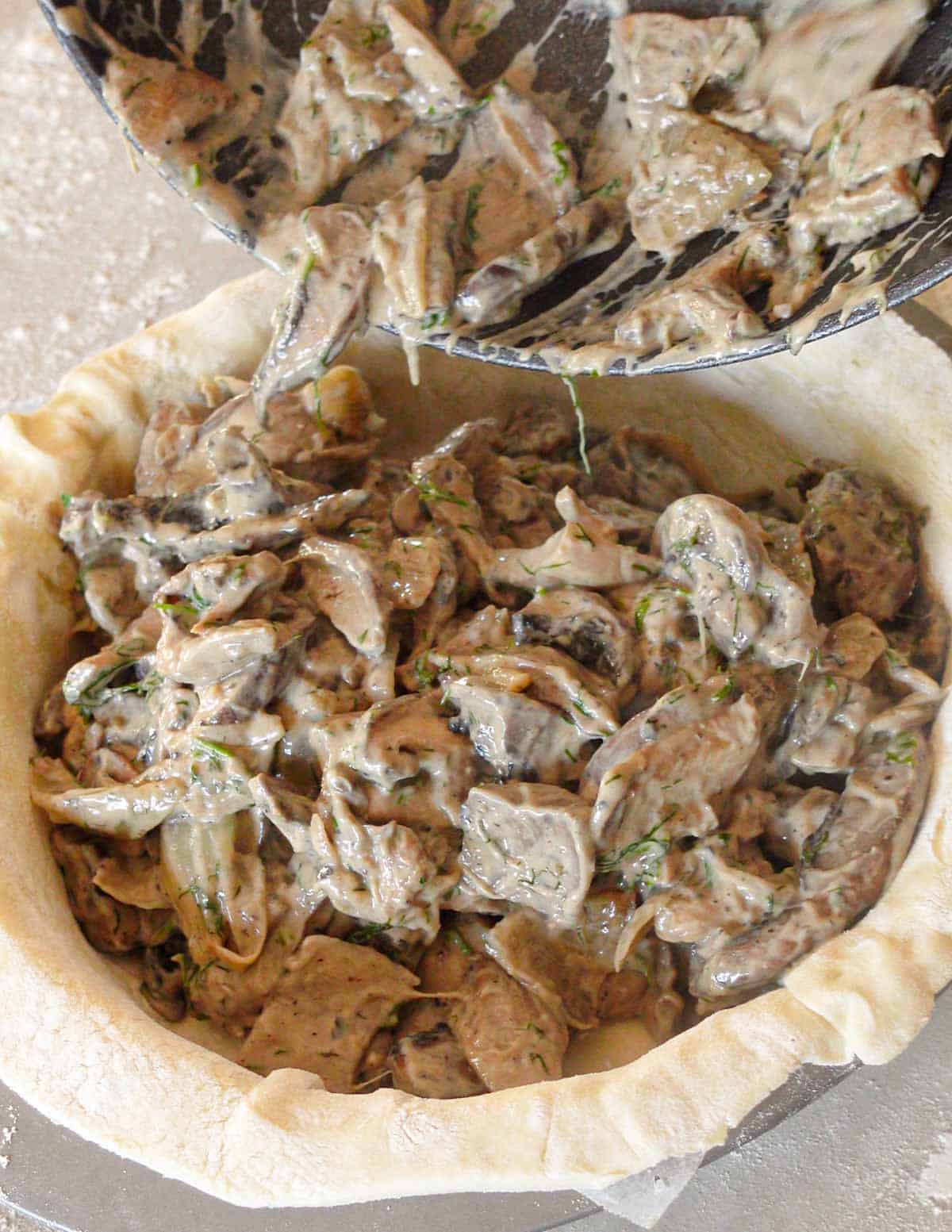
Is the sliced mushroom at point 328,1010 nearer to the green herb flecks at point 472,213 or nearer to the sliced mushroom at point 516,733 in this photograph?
the sliced mushroom at point 516,733

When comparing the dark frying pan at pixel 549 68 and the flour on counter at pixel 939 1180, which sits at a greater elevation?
→ the dark frying pan at pixel 549 68

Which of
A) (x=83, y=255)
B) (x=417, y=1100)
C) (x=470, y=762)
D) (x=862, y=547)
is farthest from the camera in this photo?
(x=83, y=255)

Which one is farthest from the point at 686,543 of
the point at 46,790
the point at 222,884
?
the point at 46,790

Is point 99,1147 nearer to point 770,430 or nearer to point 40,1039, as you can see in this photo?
point 40,1039

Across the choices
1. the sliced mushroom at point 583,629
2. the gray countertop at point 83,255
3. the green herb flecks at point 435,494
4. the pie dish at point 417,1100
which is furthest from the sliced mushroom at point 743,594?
the gray countertop at point 83,255

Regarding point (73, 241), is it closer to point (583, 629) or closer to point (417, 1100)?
point (583, 629)

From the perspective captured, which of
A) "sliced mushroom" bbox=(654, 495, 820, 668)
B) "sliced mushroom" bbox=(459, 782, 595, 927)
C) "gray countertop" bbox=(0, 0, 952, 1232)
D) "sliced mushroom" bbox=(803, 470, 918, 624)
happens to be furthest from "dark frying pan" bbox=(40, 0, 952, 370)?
"gray countertop" bbox=(0, 0, 952, 1232)

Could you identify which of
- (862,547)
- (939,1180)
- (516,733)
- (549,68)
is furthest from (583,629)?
(939,1180)
